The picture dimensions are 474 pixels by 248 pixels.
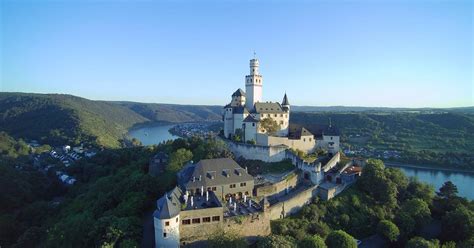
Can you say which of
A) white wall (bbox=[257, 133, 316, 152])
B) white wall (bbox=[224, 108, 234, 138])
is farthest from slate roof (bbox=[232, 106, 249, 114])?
white wall (bbox=[257, 133, 316, 152])

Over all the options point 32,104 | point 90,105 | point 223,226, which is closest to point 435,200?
point 223,226

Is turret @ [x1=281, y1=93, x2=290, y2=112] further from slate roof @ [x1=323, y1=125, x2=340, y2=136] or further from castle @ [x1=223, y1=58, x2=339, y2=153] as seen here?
slate roof @ [x1=323, y1=125, x2=340, y2=136]

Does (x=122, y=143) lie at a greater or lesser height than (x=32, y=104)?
lesser

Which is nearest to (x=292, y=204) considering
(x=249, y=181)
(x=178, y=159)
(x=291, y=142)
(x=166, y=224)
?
(x=249, y=181)

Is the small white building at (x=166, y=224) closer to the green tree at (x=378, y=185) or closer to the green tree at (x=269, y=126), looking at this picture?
the green tree at (x=269, y=126)

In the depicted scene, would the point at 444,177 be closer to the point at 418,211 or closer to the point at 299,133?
the point at 418,211

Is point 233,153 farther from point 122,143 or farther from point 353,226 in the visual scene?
point 122,143

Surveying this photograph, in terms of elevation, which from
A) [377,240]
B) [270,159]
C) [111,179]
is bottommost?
[377,240]
